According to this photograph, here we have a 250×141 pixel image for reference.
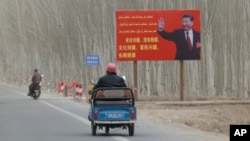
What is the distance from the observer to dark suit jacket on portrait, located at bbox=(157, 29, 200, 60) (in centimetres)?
4566

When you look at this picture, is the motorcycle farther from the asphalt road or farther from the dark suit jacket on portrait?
the asphalt road

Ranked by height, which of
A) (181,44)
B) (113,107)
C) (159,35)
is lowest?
(113,107)

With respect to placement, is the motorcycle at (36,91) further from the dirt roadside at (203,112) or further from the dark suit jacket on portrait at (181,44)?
the dark suit jacket on portrait at (181,44)

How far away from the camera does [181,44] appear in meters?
45.8

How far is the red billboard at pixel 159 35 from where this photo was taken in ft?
149

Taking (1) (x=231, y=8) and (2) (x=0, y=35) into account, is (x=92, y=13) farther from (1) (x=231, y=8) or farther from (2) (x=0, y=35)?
(2) (x=0, y=35)

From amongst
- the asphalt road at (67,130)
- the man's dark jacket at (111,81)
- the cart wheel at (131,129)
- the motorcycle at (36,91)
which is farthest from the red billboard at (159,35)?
the man's dark jacket at (111,81)

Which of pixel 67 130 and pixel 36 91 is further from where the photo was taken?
pixel 36 91

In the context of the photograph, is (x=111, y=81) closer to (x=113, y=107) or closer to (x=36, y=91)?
(x=113, y=107)

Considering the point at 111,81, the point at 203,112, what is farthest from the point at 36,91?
the point at 111,81

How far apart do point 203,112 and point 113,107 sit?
17.8m

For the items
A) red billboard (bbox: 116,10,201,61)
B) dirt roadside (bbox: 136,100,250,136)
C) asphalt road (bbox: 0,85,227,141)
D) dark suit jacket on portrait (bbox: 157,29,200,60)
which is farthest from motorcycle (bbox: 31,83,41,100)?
asphalt road (bbox: 0,85,227,141)

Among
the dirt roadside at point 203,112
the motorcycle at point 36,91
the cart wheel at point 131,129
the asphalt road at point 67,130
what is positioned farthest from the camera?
the motorcycle at point 36,91

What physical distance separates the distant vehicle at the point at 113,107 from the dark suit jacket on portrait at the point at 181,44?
83.3 feet
